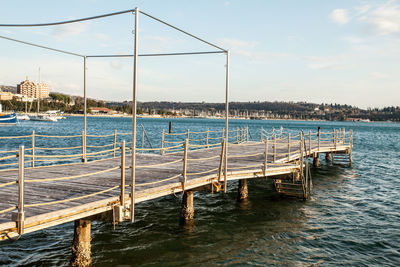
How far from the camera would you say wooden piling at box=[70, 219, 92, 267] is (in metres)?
8.95

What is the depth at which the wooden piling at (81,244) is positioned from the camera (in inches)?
352

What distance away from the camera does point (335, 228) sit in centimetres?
1419

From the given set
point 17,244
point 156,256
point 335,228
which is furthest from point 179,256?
point 335,228

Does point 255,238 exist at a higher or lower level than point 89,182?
lower

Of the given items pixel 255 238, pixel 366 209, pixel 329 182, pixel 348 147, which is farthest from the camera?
pixel 348 147

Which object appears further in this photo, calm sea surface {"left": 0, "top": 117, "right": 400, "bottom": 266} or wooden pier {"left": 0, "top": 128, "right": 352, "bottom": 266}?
calm sea surface {"left": 0, "top": 117, "right": 400, "bottom": 266}

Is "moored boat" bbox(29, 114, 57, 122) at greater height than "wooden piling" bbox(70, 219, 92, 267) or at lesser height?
greater

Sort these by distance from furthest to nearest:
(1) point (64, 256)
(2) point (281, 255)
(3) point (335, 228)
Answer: (3) point (335, 228) → (2) point (281, 255) → (1) point (64, 256)

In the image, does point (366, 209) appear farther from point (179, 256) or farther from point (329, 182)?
point (179, 256)

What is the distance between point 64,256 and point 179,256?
347 centimetres

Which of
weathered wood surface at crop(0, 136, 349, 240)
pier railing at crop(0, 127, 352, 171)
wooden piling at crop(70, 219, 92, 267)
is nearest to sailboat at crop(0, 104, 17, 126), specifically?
pier railing at crop(0, 127, 352, 171)

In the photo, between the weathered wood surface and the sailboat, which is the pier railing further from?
the sailboat

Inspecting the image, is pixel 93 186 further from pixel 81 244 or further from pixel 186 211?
pixel 186 211

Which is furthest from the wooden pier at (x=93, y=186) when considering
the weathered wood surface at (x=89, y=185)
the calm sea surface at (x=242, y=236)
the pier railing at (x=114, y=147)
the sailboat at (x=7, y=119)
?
the sailboat at (x=7, y=119)
